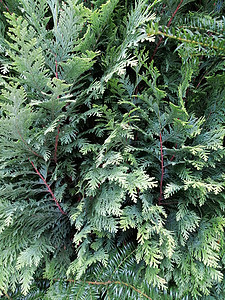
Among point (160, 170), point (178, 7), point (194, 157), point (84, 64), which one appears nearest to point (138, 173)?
point (160, 170)

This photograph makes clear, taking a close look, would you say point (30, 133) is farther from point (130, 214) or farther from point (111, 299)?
point (111, 299)

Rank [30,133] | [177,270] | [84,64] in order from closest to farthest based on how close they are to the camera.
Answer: [84,64] → [30,133] → [177,270]

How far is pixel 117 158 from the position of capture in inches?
41.7

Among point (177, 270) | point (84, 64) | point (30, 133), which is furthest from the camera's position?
point (177, 270)

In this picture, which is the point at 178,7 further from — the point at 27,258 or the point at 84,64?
the point at 27,258

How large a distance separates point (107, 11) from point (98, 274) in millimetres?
1381

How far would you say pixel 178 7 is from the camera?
1.13 m

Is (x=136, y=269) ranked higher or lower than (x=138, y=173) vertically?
lower

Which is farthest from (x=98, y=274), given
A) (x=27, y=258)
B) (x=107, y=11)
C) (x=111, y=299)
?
(x=107, y=11)

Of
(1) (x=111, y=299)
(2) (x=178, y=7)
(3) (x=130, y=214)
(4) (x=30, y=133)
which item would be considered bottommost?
(1) (x=111, y=299)

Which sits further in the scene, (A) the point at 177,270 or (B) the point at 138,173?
(A) the point at 177,270

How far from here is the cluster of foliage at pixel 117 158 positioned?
1021 millimetres

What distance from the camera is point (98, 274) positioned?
1251mm

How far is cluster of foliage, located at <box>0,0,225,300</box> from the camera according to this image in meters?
1.02
